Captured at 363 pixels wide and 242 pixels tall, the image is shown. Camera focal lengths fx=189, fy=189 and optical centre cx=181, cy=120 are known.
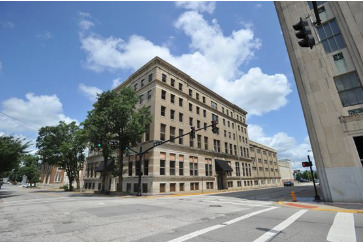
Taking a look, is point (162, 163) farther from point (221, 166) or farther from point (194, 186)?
point (221, 166)

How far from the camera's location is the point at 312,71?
1697 cm

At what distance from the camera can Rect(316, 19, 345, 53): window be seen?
1674 cm

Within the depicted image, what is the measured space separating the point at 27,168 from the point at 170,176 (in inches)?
2739

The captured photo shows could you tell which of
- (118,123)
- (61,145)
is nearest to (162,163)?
(118,123)

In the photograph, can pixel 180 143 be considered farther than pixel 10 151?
Yes

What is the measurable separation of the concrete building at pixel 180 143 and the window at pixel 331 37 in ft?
50.1

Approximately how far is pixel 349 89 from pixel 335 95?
117cm

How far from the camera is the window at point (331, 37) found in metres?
16.7

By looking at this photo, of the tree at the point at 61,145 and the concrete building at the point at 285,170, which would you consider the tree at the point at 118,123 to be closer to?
the tree at the point at 61,145

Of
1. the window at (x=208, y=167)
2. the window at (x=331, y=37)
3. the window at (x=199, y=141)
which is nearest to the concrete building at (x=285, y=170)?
the window at (x=208, y=167)

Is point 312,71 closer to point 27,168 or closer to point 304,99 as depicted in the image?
point 304,99

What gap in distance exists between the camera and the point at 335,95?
15.6 m

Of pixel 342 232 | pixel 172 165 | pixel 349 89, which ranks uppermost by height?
pixel 349 89

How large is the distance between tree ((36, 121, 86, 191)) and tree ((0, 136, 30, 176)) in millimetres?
14733
